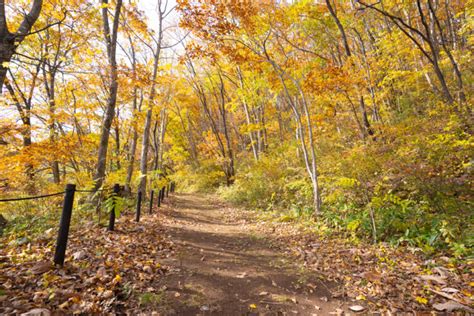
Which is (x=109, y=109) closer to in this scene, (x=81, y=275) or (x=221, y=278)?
(x=81, y=275)

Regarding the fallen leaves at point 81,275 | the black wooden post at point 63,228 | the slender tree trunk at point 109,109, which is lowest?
the fallen leaves at point 81,275

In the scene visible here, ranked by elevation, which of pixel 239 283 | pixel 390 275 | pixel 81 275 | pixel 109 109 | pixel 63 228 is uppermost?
pixel 109 109

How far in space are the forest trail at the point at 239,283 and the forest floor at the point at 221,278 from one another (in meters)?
0.02

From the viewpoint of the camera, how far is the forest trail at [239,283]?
316 cm

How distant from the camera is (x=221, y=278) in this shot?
13.1 feet

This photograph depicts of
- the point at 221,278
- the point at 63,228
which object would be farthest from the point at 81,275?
the point at 221,278

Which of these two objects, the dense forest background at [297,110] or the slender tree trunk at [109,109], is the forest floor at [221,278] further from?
the slender tree trunk at [109,109]

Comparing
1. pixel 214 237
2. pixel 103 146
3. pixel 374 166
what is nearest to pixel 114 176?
pixel 103 146

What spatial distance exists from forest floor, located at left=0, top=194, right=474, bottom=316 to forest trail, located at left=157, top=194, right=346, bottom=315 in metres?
0.02

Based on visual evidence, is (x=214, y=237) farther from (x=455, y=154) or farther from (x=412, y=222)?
(x=455, y=154)

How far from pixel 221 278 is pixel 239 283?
35cm

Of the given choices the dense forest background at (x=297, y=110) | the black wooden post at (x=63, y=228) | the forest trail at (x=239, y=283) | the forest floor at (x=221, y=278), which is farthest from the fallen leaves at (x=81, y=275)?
the dense forest background at (x=297, y=110)

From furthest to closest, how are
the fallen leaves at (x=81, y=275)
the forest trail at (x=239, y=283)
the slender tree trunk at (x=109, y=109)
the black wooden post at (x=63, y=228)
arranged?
the slender tree trunk at (x=109, y=109), the black wooden post at (x=63, y=228), the forest trail at (x=239, y=283), the fallen leaves at (x=81, y=275)

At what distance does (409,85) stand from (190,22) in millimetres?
12522
